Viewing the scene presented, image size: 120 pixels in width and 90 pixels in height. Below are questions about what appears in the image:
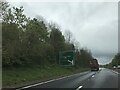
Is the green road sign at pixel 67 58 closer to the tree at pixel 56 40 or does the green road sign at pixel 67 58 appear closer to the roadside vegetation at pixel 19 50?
the roadside vegetation at pixel 19 50

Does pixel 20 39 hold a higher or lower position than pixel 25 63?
higher

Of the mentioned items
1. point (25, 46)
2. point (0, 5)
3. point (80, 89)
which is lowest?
point (80, 89)

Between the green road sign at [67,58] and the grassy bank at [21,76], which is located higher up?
the green road sign at [67,58]

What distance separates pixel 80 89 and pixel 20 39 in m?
29.3

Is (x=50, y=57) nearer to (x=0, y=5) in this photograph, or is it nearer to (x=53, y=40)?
(x=53, y=40)

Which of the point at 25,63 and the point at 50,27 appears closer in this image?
the point at 25,63

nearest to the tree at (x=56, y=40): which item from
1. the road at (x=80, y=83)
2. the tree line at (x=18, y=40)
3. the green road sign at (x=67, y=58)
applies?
the tree line at (x=18, y=40)

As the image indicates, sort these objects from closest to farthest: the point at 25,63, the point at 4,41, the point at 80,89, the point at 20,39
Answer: the point at 80,89 < the point at 4,41 < the point at 20,39 < the point at 25,63

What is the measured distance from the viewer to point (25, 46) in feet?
170

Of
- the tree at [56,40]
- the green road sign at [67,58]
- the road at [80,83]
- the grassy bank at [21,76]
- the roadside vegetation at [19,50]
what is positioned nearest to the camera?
the road at [80,83]

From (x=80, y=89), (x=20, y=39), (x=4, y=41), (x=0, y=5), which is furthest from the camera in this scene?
(x=20, y=39)

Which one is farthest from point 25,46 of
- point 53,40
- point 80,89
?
point 53,40

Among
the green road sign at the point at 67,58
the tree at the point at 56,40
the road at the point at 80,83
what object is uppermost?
the tree at the point at 56,40

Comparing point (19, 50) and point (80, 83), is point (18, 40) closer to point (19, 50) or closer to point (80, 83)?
point (19, 50)
